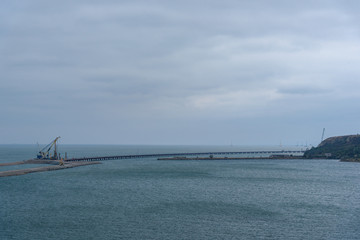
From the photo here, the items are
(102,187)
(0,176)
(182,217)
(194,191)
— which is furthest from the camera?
(0,176)

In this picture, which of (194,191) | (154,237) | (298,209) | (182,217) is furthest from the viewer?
(194,191)

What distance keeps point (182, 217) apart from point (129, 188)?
106 ft

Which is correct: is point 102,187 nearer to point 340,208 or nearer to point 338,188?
point 340,208

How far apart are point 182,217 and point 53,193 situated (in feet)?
119

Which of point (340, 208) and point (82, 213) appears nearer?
point (82, 213)

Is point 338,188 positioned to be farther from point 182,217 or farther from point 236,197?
point 182,217

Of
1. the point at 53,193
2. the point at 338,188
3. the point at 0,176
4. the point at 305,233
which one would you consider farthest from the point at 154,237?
the point at 0,176

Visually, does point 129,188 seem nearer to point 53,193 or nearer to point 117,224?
point 53,193

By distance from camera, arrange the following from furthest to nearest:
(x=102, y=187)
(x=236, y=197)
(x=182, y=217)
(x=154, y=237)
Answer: (x=102, y=187) → (x=236, y=197) → (x=182, y=217) → (x=154, y=237)

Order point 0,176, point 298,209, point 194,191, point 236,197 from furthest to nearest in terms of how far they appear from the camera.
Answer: point 0,176, point 194,191, point 236,197, point 298,209

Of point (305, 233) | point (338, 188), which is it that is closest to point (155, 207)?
point (305, 233)

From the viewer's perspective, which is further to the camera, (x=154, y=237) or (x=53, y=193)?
(x=53, y=193)

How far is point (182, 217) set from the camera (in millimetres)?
49656

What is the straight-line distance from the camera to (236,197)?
66.8 m
